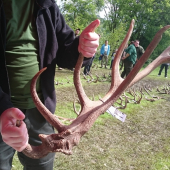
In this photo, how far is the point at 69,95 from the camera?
5.75 meters

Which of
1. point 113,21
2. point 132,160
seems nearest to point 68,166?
point 132,160

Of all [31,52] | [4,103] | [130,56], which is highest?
[31,52]

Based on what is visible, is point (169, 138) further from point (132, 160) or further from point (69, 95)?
point (69, 95)

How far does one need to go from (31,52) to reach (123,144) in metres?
2.61

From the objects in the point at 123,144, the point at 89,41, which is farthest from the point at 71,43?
the point at 123,144

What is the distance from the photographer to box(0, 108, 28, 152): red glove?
88 centimetres

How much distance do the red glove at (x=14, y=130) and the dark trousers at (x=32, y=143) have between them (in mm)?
475

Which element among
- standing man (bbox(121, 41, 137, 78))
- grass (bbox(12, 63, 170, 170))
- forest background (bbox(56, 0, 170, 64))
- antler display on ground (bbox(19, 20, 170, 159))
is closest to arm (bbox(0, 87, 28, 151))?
antler display on ground (bbox(19, 20, 170, 159))

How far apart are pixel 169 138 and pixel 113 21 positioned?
2689 centimetres

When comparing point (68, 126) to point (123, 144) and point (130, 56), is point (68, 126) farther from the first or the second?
point (130, 56)

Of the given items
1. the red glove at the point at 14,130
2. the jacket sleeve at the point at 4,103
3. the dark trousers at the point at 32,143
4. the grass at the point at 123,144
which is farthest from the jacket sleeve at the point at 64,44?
the grass at the point at 123,144

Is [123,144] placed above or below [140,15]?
below

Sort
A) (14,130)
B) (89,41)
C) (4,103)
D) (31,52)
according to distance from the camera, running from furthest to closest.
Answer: (31,52)
(89,41)
(4,103)
(14,130)

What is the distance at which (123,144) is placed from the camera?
344cm
